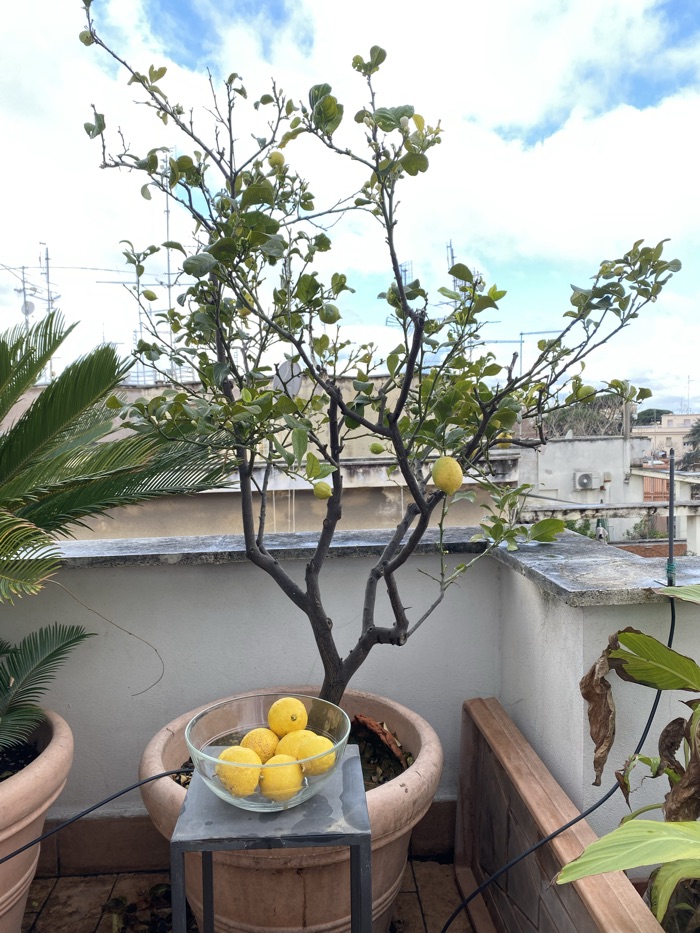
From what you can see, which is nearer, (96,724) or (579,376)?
(579,376)

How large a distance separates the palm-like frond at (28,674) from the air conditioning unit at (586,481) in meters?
14.3

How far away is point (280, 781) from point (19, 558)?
0.95 m

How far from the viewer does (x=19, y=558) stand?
145 centimetres

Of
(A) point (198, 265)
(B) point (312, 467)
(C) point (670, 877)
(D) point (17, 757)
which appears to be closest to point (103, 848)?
(D) point (17, 757)

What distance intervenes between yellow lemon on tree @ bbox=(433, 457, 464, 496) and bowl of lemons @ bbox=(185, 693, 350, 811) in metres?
0.47

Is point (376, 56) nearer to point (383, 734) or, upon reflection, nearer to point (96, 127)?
point (96, 127)

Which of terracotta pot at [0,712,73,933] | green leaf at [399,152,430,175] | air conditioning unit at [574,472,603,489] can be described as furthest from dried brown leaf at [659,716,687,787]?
air conditioning unit at [574,472,603,489]

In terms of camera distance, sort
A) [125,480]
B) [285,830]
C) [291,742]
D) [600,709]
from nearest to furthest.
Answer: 1. [285,830]
2. [291,742]
3. [600,709]
4. [125,480]

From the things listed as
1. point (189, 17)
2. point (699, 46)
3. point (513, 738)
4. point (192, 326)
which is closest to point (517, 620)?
point (513, 738)

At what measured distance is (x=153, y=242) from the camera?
147cm

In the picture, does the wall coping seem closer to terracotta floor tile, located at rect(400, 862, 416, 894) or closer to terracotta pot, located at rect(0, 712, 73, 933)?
terracotta pot, located at rect(0, 712, 73, 933)

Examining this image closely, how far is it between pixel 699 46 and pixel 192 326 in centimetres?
331

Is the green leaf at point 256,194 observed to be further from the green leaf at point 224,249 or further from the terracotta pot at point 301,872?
the terracotta pot at point 301,872

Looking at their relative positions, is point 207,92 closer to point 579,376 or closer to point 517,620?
point 579,376
